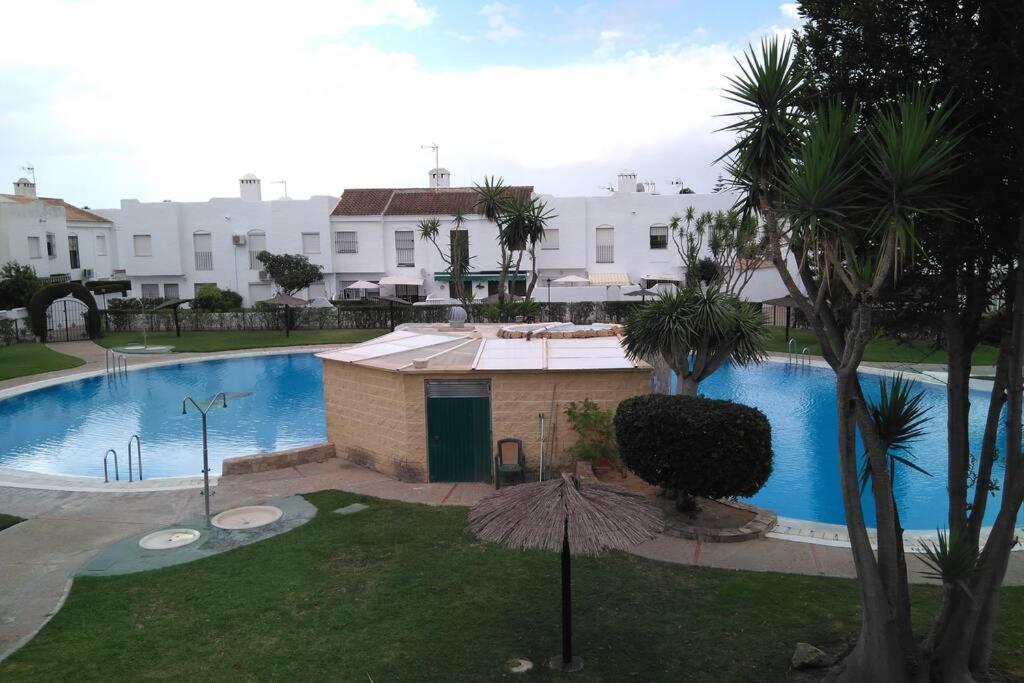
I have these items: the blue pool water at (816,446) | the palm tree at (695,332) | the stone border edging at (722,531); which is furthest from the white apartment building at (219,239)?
the stone border edging at (722,531)

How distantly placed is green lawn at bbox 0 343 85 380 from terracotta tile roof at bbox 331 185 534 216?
20600 mm

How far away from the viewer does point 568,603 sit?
7625 millimetres

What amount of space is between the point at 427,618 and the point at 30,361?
29.6 m

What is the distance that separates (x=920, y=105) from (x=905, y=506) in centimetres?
1180

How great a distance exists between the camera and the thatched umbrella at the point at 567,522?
24.3 feet

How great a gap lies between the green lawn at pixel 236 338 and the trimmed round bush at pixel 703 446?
27013 millimetres

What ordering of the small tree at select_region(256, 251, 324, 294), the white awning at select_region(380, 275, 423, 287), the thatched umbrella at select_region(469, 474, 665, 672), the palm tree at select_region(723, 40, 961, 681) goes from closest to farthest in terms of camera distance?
the palm tree at select_region(723, 40, 961, 681)
the thatched umbrella at select_region(469, 474, 665, 672)
the small tree at select_region(256, 251, 324, 294)
the white awning at select_region(380, 275, 423, 287)

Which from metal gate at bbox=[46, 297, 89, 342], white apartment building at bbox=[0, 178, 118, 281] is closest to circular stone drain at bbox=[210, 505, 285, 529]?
metal gate at bbox=[46, 297, 89, 342]

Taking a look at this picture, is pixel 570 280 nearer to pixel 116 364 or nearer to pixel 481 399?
pixel 116 364

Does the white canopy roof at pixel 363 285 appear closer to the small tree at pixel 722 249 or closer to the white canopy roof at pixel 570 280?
the white canopy roof at pixel 570 280

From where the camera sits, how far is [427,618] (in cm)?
866

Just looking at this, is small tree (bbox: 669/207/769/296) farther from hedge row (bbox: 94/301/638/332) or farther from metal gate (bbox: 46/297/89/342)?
metal gate (bbox: 46/297/89/342)

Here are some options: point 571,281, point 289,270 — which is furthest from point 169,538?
point 289,270

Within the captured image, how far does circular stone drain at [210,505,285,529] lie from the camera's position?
1221cm
